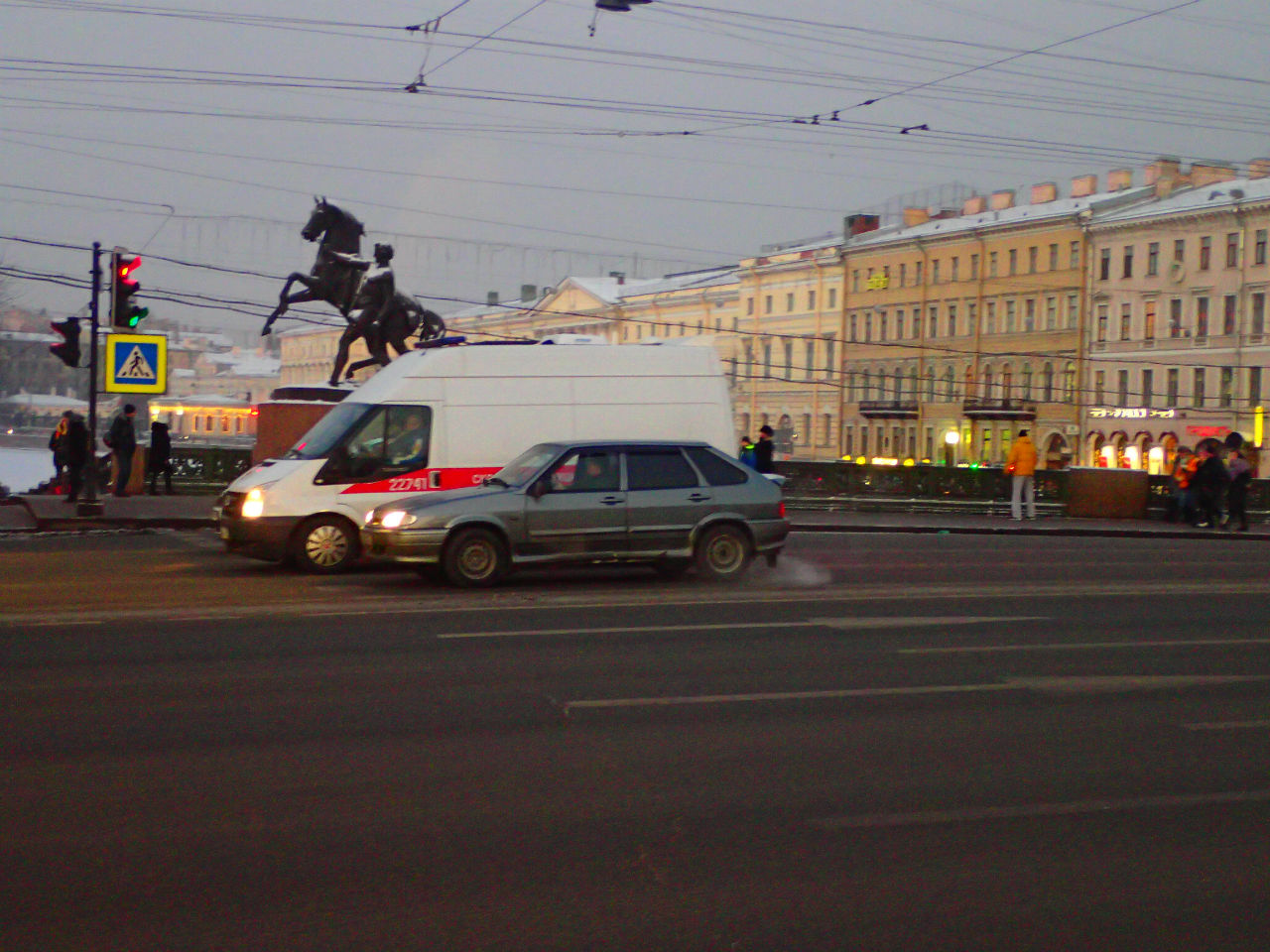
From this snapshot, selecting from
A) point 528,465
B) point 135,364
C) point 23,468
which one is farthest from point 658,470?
point 23,468

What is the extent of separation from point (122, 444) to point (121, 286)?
6265mm

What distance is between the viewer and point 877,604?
1398 cm

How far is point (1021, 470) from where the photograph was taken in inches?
1281

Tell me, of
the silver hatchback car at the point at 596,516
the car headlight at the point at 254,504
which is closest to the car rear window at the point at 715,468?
the silver hatchback car at the point at 596,516

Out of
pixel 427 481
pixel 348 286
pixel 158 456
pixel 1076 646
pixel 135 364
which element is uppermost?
pixel 348 286

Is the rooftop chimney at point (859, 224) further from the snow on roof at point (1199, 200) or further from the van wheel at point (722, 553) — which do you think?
the van wheel at point (722, 553)

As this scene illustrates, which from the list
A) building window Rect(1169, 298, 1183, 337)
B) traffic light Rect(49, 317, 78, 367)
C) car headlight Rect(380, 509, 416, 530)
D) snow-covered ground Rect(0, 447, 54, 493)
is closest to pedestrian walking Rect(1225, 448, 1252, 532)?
traffic light Rect(49, 317, 78, 367)

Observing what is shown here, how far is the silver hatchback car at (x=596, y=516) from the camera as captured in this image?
49.6ft

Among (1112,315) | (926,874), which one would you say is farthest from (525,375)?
(1112,315)

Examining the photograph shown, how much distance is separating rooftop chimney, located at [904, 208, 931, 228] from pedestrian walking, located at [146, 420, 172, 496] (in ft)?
225

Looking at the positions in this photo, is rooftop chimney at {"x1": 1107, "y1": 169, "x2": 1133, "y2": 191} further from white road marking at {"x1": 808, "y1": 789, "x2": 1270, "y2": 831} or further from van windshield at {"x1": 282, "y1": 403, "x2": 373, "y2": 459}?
white road marking at {"x1": 808, "y1": 789, "x2": 1270, "y2": 831}

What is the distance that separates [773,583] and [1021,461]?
57.5 feet

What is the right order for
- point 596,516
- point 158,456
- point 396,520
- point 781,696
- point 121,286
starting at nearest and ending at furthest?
point 781,696 → point 396,520 → point 596,516 → point 121,286 → point 158,456

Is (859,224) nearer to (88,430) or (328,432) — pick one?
(88,430)
